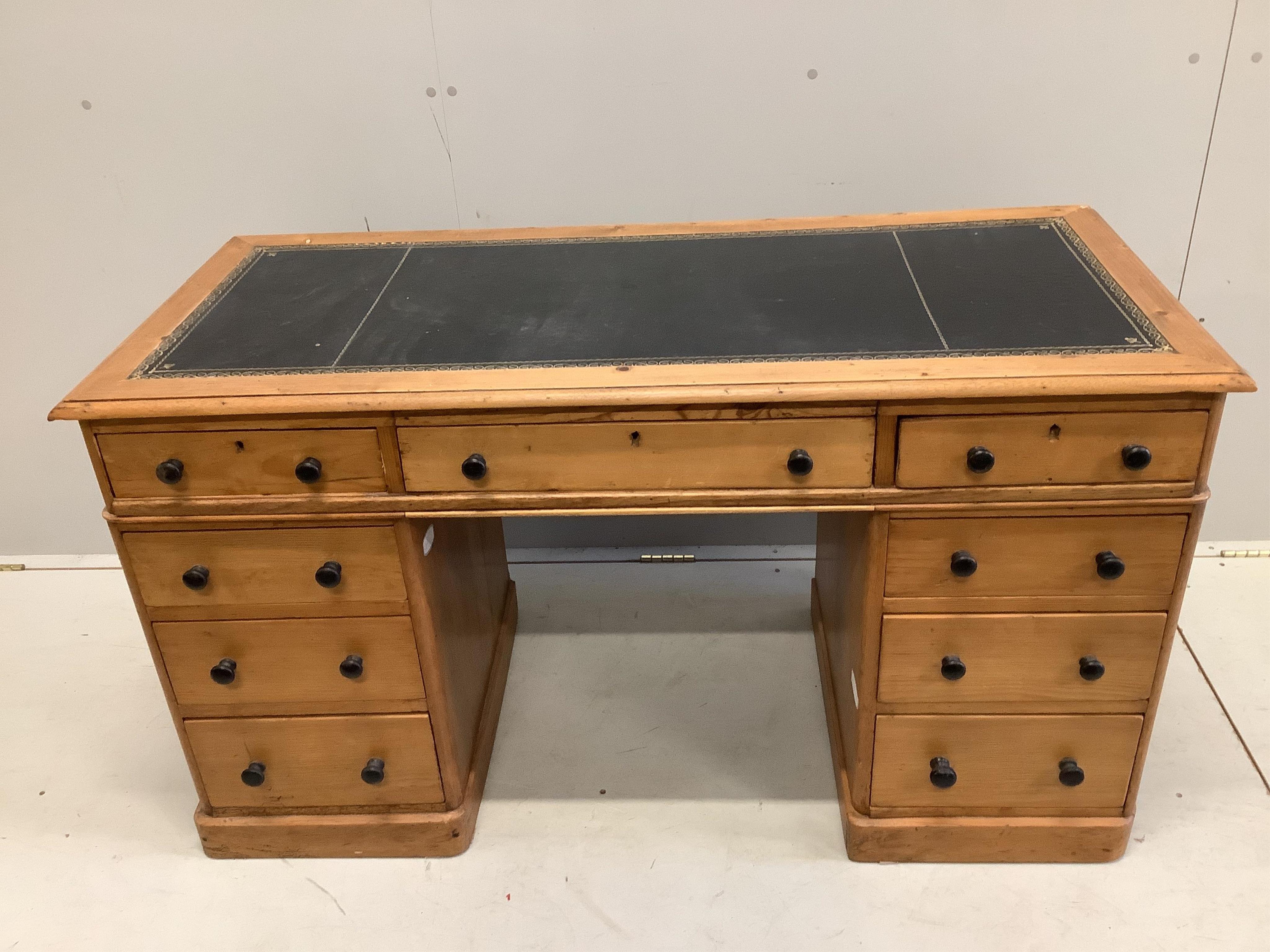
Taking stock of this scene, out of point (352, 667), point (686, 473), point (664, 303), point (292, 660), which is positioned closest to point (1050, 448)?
point (686, 473)

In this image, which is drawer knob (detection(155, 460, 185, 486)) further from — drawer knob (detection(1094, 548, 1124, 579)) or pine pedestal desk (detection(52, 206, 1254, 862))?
drawer knob (detection(1094, 548, 1124, 579))

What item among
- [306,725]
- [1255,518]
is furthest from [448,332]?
[1255,518]

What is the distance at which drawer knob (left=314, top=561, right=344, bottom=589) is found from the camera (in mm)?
1588

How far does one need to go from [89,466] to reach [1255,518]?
2.90m

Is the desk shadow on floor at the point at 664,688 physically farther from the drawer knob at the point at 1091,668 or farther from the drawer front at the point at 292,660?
the drawer knob at the point at 1091,668

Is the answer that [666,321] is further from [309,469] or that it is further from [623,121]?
[623,121]

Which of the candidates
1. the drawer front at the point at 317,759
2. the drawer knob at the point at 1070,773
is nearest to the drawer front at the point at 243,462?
the drawer front at the point at 317,759

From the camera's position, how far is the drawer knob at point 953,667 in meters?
1.62

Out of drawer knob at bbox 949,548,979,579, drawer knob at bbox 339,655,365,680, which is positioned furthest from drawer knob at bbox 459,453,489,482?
drawer knob at bbox 949,548,979,579

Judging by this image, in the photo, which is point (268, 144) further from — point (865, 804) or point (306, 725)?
point (865, 804)

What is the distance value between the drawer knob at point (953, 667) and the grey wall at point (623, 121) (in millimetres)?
1028

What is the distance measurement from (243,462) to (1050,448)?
115 centimetres

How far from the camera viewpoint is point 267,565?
161 centimetres

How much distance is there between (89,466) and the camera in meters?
2.62
